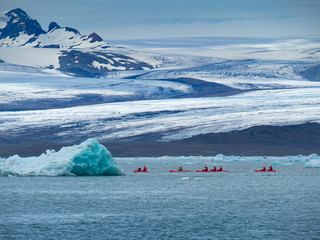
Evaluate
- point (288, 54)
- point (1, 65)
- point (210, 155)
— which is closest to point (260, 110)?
point (210, 155)

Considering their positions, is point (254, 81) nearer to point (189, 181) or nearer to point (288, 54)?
point (288, 54)

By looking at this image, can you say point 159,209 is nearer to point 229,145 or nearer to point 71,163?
point 71,163

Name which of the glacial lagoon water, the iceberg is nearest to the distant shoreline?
the iceberg

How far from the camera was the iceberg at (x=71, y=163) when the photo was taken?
39844 millimetres

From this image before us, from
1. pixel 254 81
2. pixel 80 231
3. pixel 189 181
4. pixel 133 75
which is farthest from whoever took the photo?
pixel 133 75

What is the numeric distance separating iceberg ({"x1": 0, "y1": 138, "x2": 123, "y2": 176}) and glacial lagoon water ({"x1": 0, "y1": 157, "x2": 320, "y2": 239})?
2.77 ft

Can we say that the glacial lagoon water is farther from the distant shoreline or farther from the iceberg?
the distant shoreline

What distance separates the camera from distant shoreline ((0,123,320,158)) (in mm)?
88306

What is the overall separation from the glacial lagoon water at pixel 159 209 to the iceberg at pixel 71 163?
844 millimetres

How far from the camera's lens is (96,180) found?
A: 42.1 metres

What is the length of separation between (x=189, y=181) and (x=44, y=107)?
91742 millimetres

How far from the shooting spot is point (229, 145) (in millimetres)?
91750

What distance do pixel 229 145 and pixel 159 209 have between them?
65647mm

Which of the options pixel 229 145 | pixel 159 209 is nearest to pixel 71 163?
pixel 159 209
